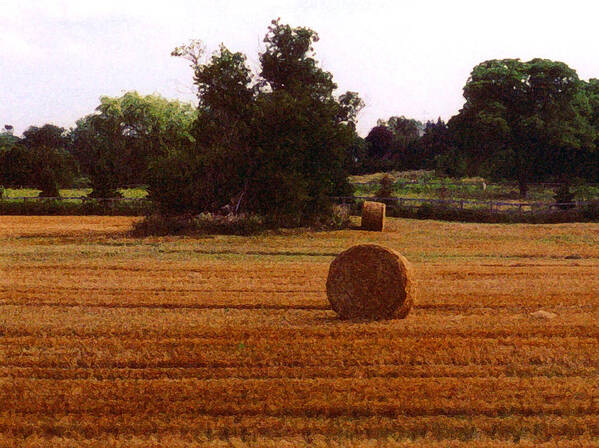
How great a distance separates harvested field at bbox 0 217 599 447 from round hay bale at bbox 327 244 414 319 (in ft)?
1.25

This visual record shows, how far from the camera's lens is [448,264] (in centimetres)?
1972

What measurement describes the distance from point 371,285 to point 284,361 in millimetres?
3291

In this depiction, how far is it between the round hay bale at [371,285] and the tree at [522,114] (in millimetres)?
41525

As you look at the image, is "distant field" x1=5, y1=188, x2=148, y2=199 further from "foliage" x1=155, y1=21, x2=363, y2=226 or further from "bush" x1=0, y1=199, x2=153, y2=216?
"foliage" x1=155, y1=21, x2=363, y2=226

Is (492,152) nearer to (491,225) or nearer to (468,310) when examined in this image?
(491,225)

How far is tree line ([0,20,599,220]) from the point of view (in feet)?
94.7

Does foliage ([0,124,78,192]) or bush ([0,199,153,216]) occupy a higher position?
foliage ([0,124,78,192])

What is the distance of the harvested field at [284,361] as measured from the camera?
279 inches

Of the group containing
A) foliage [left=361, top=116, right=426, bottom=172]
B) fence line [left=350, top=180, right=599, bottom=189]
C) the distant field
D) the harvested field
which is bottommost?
the harvested field

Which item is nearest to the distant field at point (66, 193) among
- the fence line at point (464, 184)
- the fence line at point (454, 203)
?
the fence line at point (454, 203)

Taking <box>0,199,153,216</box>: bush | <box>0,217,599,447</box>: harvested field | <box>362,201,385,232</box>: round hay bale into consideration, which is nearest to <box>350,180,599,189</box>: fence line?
<box>0,199,153,216</box>: bush

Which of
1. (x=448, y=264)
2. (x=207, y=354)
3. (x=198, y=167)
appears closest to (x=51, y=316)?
(x=207, y=354)

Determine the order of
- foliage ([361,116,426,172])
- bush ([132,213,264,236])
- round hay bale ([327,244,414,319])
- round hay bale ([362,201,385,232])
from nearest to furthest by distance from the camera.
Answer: round hay bale ([327,244,414,319])
bush ([132,213,264,236])
round hay bale ([362,201,385,232])
foliage ([361,116,426,172])

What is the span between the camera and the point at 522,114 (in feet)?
178
